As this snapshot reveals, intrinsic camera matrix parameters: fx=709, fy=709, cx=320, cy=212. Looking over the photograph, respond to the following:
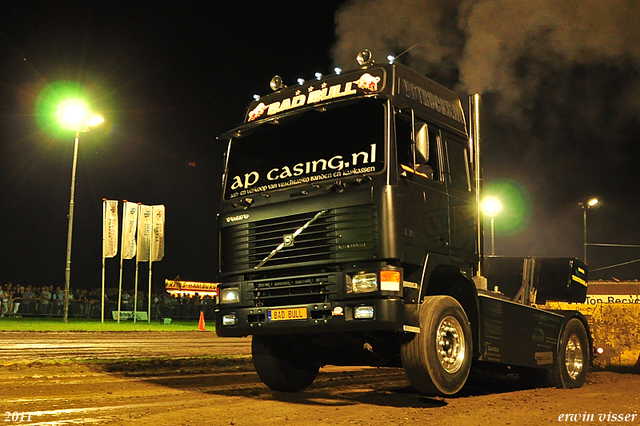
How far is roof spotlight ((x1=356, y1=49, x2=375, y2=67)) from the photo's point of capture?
341 inches

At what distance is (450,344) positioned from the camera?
321 inches

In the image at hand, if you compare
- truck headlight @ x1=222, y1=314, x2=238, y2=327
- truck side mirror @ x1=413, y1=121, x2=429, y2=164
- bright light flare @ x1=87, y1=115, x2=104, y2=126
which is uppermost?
bright light flare @ x1=87, y1=115, x2=104, y2=126

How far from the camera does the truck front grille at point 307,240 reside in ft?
24.6

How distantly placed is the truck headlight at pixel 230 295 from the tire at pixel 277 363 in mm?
950

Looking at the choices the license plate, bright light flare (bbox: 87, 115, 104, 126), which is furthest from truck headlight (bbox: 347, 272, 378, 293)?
bright light flare (bbox: 87, 115, 104, 126)

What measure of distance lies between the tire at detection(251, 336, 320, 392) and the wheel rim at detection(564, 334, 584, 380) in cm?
430

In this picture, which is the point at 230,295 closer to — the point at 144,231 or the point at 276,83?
the point at 276,83

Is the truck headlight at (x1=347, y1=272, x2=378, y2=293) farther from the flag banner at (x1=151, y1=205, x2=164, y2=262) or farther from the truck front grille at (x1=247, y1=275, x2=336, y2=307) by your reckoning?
the flag banner at (x1=151, y1=205, x2=164, y2=262)

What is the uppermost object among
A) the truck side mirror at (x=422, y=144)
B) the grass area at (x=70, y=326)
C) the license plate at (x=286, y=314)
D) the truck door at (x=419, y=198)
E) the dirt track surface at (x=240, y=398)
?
the truck side mirror at (x=422, y=144)

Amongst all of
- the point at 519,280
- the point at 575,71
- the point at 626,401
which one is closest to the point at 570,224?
the point at 575,71

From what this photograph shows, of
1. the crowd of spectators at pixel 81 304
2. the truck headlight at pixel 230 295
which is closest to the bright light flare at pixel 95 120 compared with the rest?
the crowd of spectators at pixel 81 304

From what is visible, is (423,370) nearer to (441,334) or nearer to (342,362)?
(441,334)

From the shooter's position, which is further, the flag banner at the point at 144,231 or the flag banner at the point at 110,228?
the flag banner at the point at 144,231

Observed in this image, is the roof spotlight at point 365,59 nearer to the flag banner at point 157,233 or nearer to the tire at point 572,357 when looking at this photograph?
the tire at point 572,357
